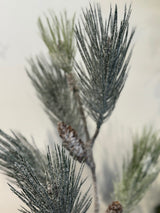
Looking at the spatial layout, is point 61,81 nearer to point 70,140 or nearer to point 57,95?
point 57,95

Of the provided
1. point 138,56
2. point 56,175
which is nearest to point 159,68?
point 138,56

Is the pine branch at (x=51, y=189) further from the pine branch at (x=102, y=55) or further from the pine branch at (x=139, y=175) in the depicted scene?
the pine branch at (x=139, y=175)

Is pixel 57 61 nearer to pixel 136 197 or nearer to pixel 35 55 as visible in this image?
pixel 35 55

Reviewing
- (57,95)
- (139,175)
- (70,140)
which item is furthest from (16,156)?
(139,175)

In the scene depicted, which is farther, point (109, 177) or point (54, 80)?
point (109, 177)

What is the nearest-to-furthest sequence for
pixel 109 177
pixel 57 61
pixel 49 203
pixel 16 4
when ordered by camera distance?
pixel 49 203 → pixel 57 61 → pixel 16 4 → pixel 109 177

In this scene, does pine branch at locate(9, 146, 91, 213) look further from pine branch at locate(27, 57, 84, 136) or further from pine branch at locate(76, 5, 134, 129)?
pine branch at locate(27, 57, 84, 136)

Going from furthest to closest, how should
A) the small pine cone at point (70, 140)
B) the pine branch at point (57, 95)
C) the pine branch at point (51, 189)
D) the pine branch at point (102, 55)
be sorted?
the pine branch at point (57, 95), the small pine cone at point (70, 140), the pine branch at point (102, 55), the pine branch at point (51, 189)

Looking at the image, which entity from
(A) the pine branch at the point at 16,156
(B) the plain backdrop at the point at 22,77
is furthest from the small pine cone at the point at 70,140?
(B) the plain backdrop at the point at 22,77
